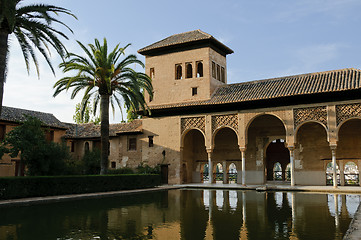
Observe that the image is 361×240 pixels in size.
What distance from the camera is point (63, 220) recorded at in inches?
329

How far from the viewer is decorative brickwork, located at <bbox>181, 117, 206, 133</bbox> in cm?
2352

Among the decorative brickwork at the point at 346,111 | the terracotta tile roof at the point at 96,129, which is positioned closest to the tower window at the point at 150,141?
the terracotta tile roof at the point at 96,129

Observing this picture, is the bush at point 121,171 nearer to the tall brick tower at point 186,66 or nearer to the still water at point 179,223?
the tall brick tower at point 186,66

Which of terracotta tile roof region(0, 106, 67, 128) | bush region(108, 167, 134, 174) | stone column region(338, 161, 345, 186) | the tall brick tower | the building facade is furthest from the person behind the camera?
the tall brick tower

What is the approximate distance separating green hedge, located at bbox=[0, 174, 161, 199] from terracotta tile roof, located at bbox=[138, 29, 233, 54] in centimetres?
1070

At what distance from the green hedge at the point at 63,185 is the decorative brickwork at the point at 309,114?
9702 mm

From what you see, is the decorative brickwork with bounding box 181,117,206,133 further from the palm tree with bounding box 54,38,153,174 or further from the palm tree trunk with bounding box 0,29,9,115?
the palm tree trunk with bounding box 0,29,9,115

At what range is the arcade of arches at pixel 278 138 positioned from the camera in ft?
66.2

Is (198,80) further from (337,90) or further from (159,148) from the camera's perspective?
(337,90)

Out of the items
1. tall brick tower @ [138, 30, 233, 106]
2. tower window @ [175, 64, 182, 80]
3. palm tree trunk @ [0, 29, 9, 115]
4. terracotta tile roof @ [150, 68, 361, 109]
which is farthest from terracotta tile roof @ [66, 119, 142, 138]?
palm tree trunk @ [0, 29, 9, 115]

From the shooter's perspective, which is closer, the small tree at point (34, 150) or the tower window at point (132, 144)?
the small tree at point (34, 150)

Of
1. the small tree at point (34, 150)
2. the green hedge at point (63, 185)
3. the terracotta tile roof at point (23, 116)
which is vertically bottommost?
the green hedge at point (63, 185)

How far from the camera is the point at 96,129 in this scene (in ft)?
97.6

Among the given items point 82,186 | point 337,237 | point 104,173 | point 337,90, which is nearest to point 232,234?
point 337,237
